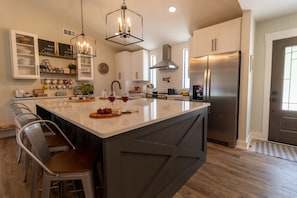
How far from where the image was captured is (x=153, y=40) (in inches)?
194

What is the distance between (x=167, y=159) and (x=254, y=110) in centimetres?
285

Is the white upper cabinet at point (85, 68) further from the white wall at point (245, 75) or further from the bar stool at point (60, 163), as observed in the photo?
the white wall at point (245, 75)

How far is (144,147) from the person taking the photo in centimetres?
133

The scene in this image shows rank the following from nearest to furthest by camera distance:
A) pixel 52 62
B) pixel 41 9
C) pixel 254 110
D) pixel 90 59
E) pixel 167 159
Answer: pixel 167 159 → pixel 254 110 → pixel 41 9 → pixel 52 62 → pixel 90 59

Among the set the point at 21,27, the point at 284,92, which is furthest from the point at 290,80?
the point at 21,27

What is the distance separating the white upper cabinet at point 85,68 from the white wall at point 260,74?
182 inches

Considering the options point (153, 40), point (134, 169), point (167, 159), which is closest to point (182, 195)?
point (167, 159)

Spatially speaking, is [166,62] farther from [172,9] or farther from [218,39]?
[218,39]

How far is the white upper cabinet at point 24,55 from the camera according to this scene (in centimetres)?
374

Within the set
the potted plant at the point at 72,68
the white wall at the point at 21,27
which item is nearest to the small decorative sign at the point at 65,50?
the white wall at the point at 21,27

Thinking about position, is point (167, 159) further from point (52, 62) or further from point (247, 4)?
point (52, 62)

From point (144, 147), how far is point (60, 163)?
668 millimetres

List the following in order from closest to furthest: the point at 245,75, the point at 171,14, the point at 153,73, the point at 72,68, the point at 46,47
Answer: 1. the point at 245,75
2. the point at 171,14
3. the point at 46,47
4. the point at 72,68
5. the point at 153,73

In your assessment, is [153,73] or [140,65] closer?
[140,65]
